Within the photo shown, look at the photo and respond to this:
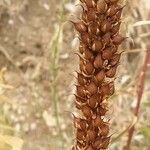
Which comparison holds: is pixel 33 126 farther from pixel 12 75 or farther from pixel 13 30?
pixel 13 30

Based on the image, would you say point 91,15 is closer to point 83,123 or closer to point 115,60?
point 115,60

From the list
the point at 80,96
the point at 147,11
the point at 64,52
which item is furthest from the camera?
the point at 64,52

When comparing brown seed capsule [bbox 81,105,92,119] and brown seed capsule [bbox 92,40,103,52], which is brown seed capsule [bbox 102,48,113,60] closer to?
brown seed capsule [bbox 92,40,103,52]

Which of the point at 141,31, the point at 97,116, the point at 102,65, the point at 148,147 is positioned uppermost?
the point at 141,31

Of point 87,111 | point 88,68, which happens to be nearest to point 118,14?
point 88,68

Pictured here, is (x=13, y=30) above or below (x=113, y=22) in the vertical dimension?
above

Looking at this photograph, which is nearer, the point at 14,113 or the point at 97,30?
the point at 97,30

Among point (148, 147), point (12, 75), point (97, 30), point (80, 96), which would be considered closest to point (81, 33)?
point (97, 30)
